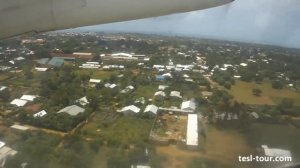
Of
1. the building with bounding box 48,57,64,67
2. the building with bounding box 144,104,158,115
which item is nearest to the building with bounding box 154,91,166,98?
the building with bounding box 144,104,158,115

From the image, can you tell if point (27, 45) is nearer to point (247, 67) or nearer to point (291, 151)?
point (247, 67)

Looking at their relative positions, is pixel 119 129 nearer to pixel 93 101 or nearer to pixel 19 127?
pixel 93 101

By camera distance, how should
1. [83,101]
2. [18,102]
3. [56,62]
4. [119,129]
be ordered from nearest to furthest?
[18,102] → [119,129] → [83,101] → [56,62]

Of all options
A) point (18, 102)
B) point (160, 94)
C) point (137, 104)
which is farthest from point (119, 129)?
point (18, 102)

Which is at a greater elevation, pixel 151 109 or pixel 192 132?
pixel 151 109

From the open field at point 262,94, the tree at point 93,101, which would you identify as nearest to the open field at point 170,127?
the tree at point 93,101

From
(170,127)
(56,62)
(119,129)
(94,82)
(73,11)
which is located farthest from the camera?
(94,82)
